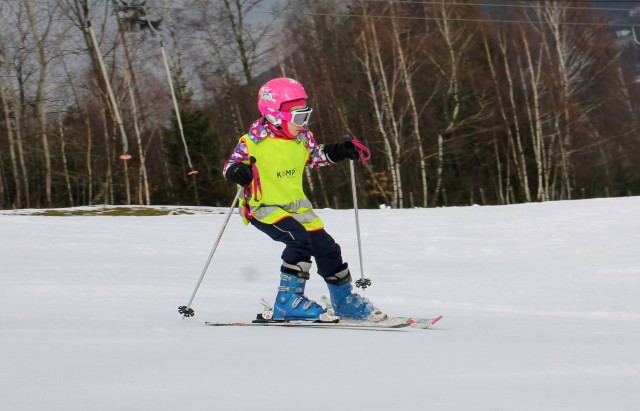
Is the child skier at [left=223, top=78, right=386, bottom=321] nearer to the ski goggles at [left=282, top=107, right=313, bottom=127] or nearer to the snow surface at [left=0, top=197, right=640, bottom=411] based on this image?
the ski goggles at [left=282, top=107, right=313, bottom=127]

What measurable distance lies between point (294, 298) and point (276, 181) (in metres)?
0.73

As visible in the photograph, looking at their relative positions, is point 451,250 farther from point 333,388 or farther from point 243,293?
point 333,388

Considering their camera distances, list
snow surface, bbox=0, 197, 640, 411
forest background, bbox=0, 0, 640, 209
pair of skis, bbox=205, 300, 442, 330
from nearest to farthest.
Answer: snow surface, bbox=0, 197, 640, 411 → pair of skis, bbox=205, 300, 442, 330 → forest background, bbox=0, 0, 640, 209

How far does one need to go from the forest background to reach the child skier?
21.2 meters

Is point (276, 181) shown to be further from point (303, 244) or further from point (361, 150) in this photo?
point (361, 150)

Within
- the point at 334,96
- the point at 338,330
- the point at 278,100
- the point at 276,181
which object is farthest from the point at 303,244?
the point at 334,96

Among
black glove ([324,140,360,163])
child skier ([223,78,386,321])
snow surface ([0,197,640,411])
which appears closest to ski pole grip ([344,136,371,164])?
black glove ([324,140,360,163])

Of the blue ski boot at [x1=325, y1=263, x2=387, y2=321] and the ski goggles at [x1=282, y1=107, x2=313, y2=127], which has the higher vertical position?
the ski goggles at [x1=282, y1=107, x2=313, y2=127]

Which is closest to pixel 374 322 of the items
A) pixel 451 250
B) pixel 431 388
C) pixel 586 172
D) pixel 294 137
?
pixel 294 137

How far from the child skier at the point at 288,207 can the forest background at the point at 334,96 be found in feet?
69.7

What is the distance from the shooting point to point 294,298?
4.64 m

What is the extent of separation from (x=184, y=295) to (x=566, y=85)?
29063 mm

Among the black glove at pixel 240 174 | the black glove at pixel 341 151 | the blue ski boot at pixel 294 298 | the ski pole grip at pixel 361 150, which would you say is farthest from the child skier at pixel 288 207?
the ski pole grip at pixel 361 150

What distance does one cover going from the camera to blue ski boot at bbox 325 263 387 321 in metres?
4.68
